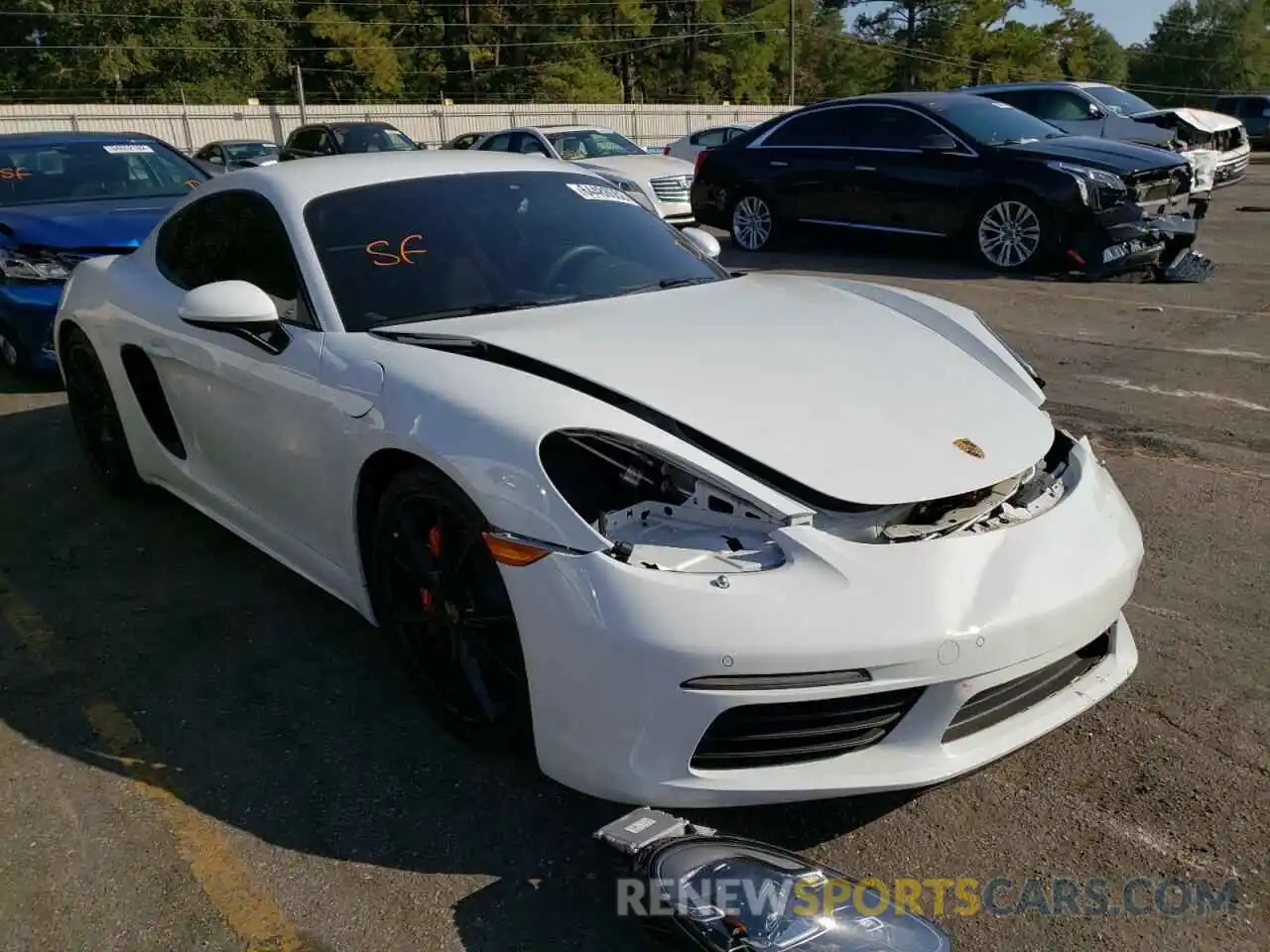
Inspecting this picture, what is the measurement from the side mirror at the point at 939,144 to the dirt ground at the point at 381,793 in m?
6.23

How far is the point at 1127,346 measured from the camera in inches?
273

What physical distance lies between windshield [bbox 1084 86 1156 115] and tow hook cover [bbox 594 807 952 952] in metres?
15.5

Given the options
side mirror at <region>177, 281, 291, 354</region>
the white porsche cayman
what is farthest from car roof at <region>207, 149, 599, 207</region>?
side mirror at <region>177, 281, 291, 354</region>

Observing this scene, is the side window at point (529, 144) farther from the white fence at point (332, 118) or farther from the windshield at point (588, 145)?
the white fence at point (332, 118)

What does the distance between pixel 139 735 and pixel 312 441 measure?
952 mm

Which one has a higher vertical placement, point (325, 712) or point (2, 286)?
point (2, 286)

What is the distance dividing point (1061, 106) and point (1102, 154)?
5.98m

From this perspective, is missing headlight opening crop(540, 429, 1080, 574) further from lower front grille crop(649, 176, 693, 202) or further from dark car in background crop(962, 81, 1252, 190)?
dark car in background crop(962, 81, 1252, 190)

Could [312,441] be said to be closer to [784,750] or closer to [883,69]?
[784,750]

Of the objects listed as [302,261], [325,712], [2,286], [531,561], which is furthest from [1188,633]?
[2,286]

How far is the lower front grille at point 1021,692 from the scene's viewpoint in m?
2.31

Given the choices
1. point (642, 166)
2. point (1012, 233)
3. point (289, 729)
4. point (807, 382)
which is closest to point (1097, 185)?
point (1012, 233)

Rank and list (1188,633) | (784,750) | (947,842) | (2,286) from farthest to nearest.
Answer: (2,286), (1188,633), (947,842), (784,750)

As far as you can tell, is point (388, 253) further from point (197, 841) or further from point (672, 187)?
point (672, 187)
